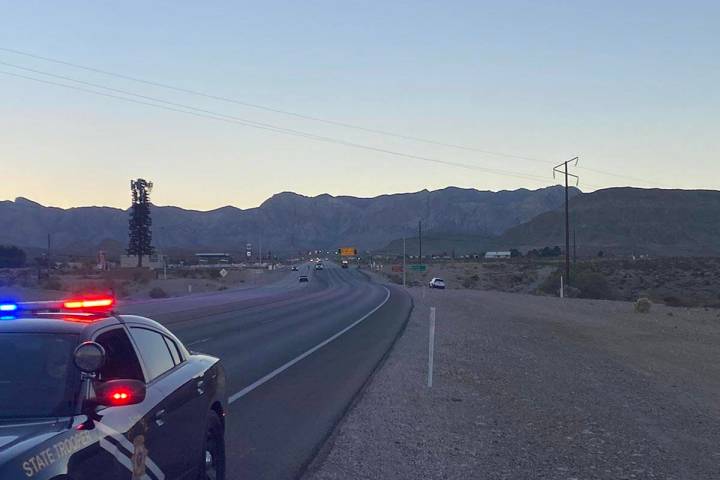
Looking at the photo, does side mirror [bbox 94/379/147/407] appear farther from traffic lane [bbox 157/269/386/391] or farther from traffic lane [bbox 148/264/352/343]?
traffic lane [bbox 148/264/352/343]

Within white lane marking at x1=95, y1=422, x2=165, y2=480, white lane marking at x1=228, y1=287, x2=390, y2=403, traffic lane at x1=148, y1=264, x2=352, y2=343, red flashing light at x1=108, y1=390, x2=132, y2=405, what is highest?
red flashing light at x1=108, y1=390, x2=132, y2=405

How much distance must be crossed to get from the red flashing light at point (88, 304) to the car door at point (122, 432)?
0.28 metres

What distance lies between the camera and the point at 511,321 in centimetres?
4031

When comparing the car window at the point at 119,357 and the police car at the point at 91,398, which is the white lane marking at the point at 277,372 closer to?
the police car at the point at 91,398

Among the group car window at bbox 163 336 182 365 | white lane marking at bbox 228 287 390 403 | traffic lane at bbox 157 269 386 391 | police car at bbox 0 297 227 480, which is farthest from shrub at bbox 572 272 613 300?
police car at bbox 0 297 227 480

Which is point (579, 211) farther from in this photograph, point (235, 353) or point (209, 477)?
point (209, 477)

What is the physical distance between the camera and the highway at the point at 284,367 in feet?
35.3

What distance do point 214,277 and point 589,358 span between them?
86755 mm

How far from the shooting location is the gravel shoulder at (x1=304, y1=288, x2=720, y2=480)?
10.2 meters

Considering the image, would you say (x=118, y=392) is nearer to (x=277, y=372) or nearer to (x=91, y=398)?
(x=91, y=398)

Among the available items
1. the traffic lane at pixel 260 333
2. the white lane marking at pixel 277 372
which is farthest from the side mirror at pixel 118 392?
the traffic lane at pixel 260 333

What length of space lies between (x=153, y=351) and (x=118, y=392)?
166 cm

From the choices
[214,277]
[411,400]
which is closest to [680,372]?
[411,400]

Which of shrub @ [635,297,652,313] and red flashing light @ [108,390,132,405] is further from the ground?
red flashing light @ [108,390,132,405]
